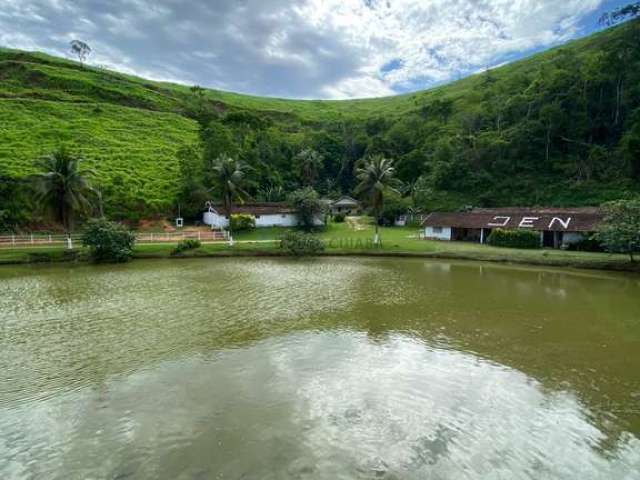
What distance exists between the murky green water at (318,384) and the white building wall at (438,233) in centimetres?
2123

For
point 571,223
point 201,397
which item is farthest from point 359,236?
point 201,397

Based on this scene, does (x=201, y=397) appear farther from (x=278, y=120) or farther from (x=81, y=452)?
(x=278, y=120)

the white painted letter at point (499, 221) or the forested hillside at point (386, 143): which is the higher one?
the forested hillside at point (386, 143)

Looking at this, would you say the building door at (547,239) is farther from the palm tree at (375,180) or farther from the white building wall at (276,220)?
the white building wall at (276,220)

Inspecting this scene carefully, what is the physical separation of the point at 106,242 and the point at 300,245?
54.6ft

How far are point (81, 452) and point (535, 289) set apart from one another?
2368 cm

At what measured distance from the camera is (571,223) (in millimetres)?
34875

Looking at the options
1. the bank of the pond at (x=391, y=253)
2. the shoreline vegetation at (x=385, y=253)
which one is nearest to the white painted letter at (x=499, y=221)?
the shoreline vegetation at (x=385, y=253)

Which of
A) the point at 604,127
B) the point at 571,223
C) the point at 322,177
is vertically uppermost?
the point at 604,127

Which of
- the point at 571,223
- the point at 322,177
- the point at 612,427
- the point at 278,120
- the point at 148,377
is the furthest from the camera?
the point at 278,120

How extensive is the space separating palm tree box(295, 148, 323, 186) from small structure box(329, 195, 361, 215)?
8379 millimetres

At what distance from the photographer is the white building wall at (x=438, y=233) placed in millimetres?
42375

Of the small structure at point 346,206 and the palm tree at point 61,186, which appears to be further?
the small structure at point 346,206

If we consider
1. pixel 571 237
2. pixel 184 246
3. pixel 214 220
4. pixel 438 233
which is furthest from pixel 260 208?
pixel 571 237
